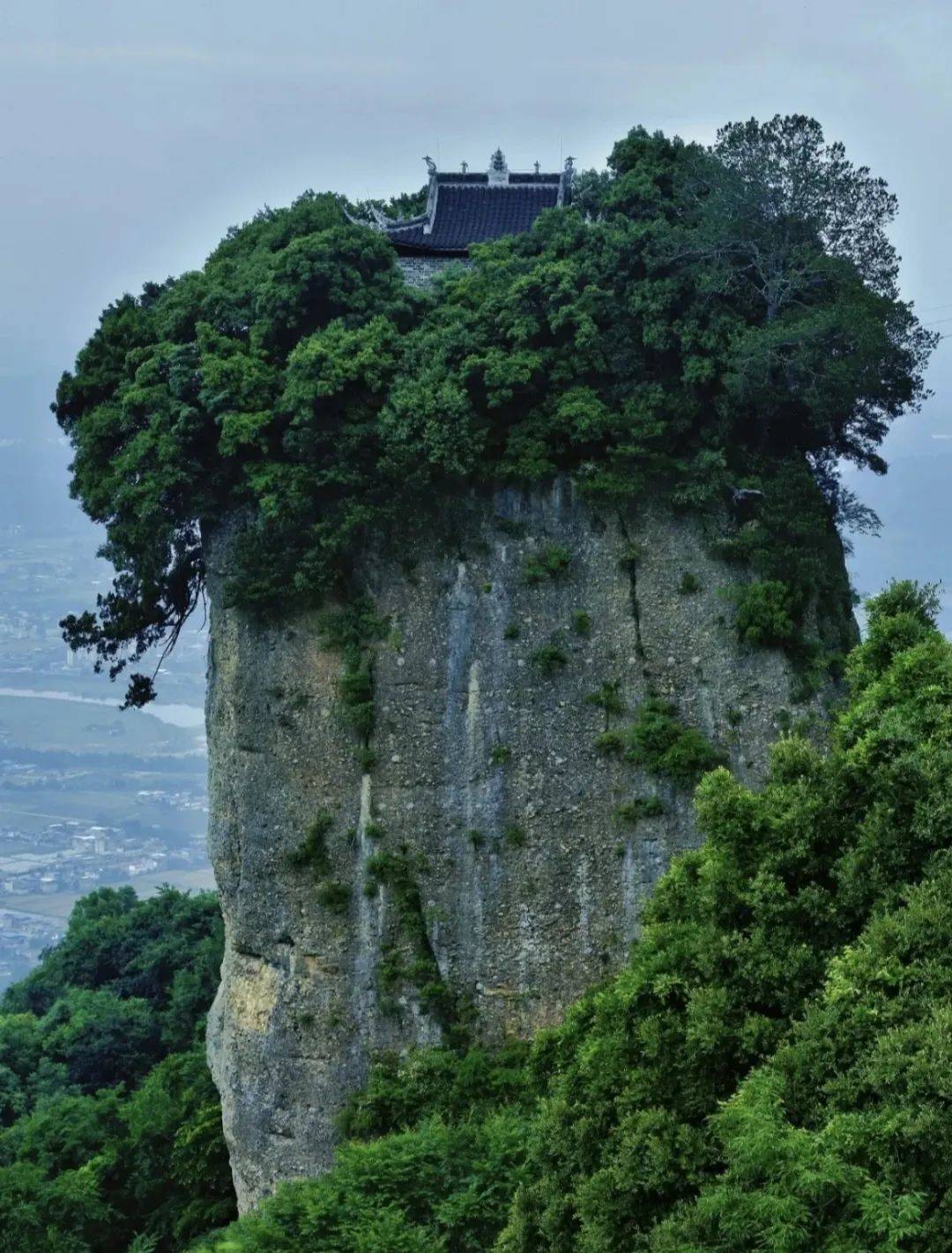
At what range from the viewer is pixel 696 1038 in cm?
2034

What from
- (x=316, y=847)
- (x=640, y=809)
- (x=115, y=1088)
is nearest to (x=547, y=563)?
(x=640, y=809)

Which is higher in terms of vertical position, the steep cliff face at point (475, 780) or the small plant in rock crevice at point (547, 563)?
the small plant in rock crevice at point (547, 563)

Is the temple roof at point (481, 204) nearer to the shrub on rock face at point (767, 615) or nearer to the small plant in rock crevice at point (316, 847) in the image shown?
the shrub on rock face at point (767, 615)

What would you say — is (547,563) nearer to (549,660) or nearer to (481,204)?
(549,660)

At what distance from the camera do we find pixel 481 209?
3553 centimetres

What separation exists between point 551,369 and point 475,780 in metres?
5.84

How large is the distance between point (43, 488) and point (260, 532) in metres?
124

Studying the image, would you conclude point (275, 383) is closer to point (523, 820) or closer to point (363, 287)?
point (363, 287)

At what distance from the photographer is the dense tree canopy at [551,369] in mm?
29703

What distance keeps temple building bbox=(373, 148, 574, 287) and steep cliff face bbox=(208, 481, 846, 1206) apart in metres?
6.66

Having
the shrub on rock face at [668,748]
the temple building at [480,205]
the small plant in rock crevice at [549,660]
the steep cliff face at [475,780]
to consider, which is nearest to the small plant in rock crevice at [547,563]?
the steep cliff face at [475,780]

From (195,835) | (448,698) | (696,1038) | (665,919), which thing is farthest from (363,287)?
(195,835)

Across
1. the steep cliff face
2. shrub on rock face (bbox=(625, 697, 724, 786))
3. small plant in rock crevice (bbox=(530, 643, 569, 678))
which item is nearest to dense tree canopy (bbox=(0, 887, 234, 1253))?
the steep cliff face

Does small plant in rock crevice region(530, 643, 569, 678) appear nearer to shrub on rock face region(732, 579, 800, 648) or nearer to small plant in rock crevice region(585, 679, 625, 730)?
small plant in rock crevice region(585, 679, 625, 730)
